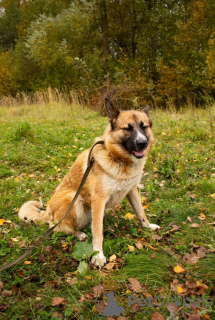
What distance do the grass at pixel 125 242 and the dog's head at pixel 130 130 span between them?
38.8 inches

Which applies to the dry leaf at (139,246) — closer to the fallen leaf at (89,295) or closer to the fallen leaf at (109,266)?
the fallen leaf at (109,266)

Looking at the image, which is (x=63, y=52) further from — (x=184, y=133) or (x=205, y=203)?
(x=205, y=203)

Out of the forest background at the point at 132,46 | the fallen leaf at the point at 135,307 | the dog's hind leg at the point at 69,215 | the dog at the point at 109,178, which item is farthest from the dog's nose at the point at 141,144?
the forest background at the point at 132,46

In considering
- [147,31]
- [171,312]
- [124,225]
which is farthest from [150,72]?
[171,312]

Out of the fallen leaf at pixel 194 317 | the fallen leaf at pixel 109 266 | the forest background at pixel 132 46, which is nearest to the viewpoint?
the fallen leaf at pixel 194 317

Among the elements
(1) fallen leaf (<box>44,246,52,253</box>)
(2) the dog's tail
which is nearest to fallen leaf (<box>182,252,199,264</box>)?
(1) fallen leaf (<box>44,246,52,253</box>)

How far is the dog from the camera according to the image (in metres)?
2.71

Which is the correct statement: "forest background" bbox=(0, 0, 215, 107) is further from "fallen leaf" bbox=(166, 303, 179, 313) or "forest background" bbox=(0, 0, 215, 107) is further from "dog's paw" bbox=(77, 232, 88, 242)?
"fallen leaf" bbox=(166, 303, 179, 313)

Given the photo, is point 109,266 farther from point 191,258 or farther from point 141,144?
point 141,144

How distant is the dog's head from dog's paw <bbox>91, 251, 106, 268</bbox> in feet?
3.72

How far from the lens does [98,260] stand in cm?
254

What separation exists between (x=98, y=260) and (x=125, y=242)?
383 millimetres

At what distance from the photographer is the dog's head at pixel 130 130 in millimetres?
2729

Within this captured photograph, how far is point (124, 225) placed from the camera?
3229mm
